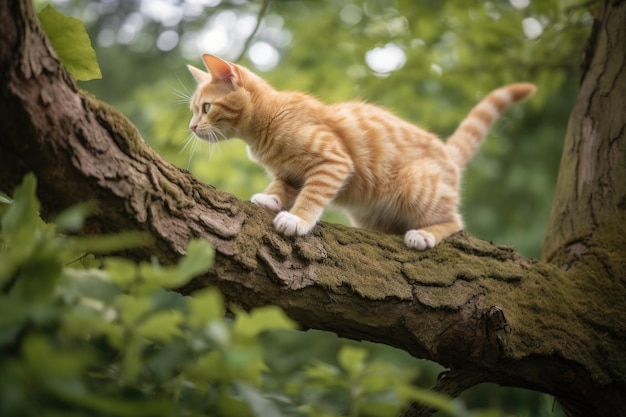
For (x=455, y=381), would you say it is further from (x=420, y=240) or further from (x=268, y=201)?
(x=268, y=201)

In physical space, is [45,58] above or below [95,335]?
above

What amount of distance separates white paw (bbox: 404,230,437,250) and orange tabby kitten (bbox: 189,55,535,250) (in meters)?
0.19

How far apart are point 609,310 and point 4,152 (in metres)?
1.97

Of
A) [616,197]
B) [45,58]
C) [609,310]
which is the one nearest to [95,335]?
[45,58]

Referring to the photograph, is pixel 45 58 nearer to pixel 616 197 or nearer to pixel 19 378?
pixel 19 378

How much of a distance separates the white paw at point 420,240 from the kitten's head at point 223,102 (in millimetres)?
958

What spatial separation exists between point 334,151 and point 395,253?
24.5 inches

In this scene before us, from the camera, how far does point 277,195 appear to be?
7.75 feet

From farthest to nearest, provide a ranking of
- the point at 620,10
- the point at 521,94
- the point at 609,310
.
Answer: the point at 521,94
the point at 620,10
the point at 609,310

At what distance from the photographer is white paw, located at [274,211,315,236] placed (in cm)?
173

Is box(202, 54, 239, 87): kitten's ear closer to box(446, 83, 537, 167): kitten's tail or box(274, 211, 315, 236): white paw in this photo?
box(274, 211, 315, 236): white paw

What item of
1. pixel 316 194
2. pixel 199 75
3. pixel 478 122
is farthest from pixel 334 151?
pixel 478 122

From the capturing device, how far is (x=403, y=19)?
3615 millimetres

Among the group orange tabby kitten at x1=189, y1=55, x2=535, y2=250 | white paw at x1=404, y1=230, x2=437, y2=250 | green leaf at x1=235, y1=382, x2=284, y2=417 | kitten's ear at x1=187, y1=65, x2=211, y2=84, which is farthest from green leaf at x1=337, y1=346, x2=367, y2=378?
kitten's ear at x1=187, y1=65, x2=211, y2=84
